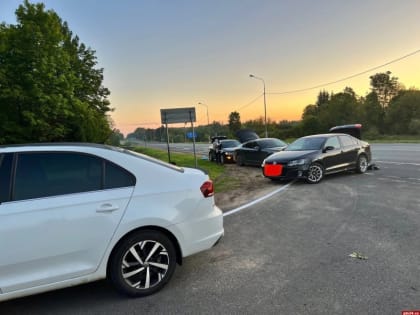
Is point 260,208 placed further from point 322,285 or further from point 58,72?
point 58,72

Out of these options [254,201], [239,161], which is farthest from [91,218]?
[239,161]

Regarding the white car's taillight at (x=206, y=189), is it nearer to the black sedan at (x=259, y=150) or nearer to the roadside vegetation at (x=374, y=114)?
the black sedan at (x=259, y=150)

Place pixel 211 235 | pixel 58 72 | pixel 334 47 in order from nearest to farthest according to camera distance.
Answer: pixel 211 235 < pixel 334 47 < pixel 58 72

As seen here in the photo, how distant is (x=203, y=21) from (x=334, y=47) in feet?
31.5

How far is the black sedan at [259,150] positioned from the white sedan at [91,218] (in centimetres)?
1220

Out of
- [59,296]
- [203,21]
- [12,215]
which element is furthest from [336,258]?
[203,21]

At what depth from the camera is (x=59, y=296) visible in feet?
11.2

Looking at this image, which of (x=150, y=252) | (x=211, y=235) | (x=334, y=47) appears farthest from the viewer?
(x=334, y=47)

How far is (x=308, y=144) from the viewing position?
36.2 ft

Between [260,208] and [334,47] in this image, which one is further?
[334,47]

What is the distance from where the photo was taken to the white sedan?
289 centimetres

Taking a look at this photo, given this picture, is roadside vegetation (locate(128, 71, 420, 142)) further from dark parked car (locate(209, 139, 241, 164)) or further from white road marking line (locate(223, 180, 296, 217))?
white road marking line (locate(223, 180, 296, 217))

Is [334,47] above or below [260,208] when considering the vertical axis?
above

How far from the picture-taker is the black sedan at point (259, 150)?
1548 centimetres
